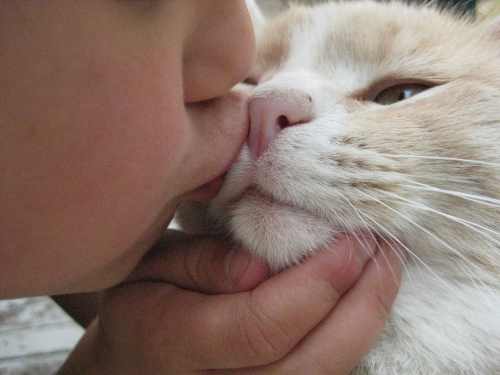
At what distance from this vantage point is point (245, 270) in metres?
0.72

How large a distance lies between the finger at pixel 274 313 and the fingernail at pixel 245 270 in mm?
19

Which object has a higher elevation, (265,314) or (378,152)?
(378,152)

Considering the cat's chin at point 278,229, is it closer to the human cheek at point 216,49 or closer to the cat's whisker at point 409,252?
the cat's whisker at point 409,252

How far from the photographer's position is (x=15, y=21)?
0.42 meters

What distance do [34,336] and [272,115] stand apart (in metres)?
1.22

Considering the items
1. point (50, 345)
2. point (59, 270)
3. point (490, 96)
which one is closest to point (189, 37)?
point (59, 270)

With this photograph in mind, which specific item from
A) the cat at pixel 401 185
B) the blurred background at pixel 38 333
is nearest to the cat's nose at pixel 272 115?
the cat at pixel 401 185

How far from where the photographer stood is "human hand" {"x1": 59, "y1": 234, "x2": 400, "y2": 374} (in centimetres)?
68

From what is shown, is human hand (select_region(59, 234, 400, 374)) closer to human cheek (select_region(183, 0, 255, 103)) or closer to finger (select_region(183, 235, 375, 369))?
finger (select_region(183, 235, 375, 369))

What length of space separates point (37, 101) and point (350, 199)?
1.29 ft

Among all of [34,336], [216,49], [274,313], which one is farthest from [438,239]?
[34,336]

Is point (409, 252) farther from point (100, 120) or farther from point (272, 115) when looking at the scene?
point (100, 120)

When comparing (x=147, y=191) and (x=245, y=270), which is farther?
(x=245, y=270)

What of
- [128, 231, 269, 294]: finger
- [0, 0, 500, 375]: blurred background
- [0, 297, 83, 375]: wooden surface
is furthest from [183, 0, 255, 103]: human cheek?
[0, 297, 83, 375]: wooden surface
